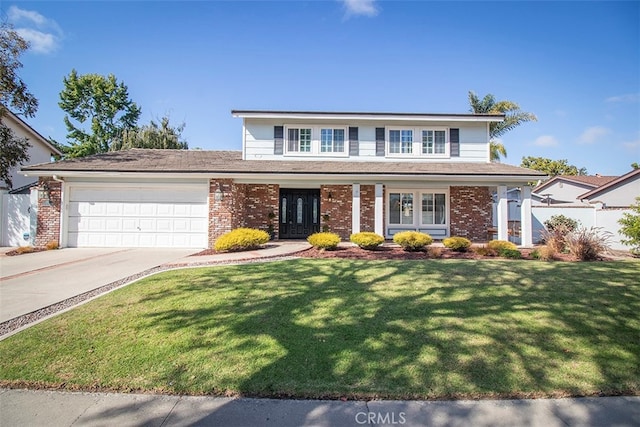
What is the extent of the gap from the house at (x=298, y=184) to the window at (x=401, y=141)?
0.05 metres

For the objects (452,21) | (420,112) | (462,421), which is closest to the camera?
(462,421)

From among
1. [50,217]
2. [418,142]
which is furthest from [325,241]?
[50,217]

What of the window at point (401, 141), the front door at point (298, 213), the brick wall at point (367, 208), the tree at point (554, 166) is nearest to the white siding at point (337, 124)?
the window at point (401, 141)

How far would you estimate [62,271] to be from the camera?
809 centimetres

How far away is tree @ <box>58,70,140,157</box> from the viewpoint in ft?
107

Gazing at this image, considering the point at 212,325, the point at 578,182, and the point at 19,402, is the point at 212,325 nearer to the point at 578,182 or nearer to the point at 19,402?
the point at 19,402

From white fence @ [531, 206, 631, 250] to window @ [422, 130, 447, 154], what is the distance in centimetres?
562

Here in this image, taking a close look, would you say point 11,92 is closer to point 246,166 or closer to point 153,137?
point 246,166

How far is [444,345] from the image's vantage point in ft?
12.9

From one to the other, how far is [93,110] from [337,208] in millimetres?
33779

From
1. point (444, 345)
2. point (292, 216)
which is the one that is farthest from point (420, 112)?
point (444, 345)

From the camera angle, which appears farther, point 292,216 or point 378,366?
point 292,216

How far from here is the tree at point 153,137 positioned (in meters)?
27.2

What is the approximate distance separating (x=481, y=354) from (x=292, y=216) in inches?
454
